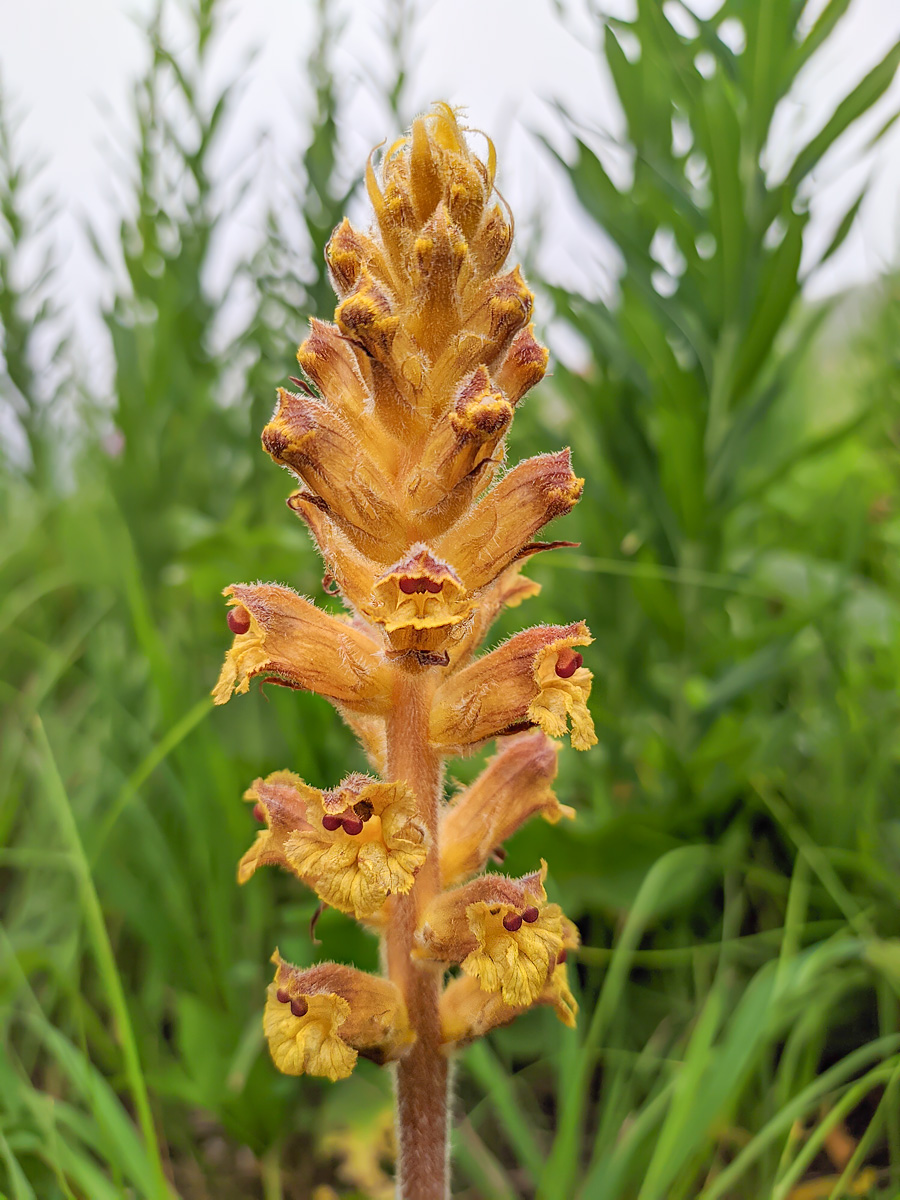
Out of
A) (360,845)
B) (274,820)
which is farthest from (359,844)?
(274,820)

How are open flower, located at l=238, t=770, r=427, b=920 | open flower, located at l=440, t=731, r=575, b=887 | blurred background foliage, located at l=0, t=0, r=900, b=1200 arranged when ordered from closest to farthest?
1. open flower, located at l=238, t=770, r=427, b=920
2. open flower, located at l=440, t=731, r=575, b=887
3. blurred background foliage, located at l=0, t=0, r=900, b=1200

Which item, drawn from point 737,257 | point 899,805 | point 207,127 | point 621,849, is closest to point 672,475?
point 737,257

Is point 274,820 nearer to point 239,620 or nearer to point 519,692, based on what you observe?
point 239,620

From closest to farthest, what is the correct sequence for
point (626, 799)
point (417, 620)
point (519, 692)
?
point (417, 620), point (519, 692), point (626, 799)

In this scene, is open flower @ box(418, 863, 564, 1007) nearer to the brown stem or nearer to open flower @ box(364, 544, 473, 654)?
the brown stem

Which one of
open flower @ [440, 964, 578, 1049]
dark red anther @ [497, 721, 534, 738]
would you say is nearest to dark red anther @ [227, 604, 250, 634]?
dark red anther @ [497, 721, 534, 738]

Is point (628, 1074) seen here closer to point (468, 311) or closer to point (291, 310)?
point (468, 311)

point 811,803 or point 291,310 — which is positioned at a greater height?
point 291,310
